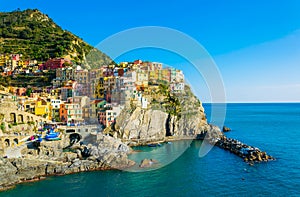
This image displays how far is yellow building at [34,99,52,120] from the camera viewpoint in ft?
69.5

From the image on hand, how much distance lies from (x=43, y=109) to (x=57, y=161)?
8.56 metres

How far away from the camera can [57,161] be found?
14.4 metres

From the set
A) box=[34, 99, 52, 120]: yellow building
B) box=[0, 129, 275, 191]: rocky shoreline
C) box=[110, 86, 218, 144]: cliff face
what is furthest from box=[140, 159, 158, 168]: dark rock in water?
box=[34, 99, 52, 120]: yellow building

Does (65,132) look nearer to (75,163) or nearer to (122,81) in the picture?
(75,163)

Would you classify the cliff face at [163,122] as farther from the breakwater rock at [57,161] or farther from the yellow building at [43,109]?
the yellow building at [43,109]

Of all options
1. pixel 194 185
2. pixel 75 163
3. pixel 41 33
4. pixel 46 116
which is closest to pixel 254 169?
pixel 194 185

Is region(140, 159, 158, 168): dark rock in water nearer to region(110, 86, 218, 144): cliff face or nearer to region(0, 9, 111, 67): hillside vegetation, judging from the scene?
region(110, 86, 218, 144): cliff face

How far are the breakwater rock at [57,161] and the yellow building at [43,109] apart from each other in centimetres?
497

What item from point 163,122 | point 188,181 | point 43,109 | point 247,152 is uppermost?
point 43,109

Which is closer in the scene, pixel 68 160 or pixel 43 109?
pixel 68 160

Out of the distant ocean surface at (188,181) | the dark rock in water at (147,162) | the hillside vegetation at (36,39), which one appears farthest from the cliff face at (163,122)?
the hillside vegetation at (36,39)

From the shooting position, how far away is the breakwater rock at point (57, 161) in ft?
41.0

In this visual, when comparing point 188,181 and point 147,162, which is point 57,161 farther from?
point 188,181

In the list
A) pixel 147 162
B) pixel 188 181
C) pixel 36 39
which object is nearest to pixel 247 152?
pixel 188 181
